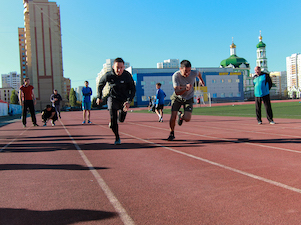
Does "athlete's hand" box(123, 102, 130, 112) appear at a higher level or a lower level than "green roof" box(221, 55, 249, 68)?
lower

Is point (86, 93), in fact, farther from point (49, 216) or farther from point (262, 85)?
point (49, 216)

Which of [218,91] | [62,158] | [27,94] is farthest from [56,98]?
[218,91]

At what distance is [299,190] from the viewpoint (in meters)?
2.89

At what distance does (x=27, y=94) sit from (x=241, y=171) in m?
10.7

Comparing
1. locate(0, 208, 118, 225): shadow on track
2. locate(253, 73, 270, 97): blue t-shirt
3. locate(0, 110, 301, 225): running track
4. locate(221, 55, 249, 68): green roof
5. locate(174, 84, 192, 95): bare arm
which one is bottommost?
Answer: locate(0, 208, 118, 225): shadow on track

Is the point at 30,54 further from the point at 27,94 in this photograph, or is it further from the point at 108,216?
the point at 108,216

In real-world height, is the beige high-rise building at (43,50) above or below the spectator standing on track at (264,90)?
above

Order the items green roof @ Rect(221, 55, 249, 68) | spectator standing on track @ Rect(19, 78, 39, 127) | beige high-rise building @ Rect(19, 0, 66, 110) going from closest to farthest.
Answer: spectator standing on track @ Rect(19, 78, 39, 127) < beige high-rise building @ Rect(19, 0, 66, 110) < green roof @ Rect(221, 55, 249, 68)

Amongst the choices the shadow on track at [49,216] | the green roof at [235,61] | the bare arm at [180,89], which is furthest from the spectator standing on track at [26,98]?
the green roof at [235,61]

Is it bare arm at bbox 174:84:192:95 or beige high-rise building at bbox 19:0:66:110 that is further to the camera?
beige high-rise building at bbox 19:0:66:110

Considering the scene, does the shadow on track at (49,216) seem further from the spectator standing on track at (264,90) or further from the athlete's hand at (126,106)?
the spectator standing on track at (264,90)

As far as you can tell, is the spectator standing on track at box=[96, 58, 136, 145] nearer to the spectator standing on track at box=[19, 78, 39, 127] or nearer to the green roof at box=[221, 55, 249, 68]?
the spectator standing on track at box=[19, 78, 39, 127]

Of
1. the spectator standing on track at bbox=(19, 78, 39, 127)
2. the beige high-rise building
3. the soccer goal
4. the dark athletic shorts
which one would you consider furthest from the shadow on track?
the beige high-rise building

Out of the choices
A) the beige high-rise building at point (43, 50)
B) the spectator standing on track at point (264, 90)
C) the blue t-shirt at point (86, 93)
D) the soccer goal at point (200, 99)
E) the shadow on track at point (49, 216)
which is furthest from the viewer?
the beige high-rise building at point (43, 50)
